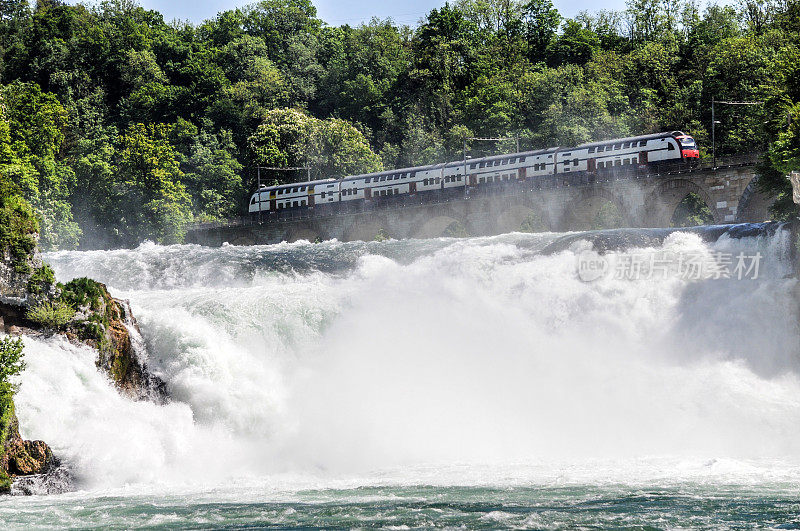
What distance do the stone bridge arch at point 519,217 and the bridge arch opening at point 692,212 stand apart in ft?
31.6

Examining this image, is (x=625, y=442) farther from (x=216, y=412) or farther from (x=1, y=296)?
(x=1, y=296)

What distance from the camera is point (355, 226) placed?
260ft

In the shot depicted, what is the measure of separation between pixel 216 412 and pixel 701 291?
16769mm

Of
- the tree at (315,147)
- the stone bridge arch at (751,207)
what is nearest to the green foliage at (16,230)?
the stone bridge arch at (751,207)

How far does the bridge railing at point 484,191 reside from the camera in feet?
217

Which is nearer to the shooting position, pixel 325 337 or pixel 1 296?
pixel 1 296

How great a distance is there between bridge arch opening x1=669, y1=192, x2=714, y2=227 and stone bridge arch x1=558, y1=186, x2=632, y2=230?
6.61 metres

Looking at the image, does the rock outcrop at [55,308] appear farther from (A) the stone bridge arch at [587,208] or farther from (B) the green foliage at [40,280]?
(A) the stone bridge arch at [587,208]

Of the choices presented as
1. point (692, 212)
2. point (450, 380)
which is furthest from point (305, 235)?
point (450, 380)

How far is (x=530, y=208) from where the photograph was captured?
241 feet

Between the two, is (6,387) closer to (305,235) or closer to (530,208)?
(530,208)

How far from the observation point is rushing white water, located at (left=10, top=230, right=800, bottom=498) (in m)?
24.4

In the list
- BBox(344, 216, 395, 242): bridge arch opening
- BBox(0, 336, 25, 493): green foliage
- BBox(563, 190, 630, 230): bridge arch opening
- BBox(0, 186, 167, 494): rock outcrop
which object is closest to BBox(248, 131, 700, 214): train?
BBox(563, 190, 630, 230): bridge arch opening

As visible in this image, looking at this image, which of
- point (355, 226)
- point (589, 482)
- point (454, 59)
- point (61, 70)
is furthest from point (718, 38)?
point (589, 482)
